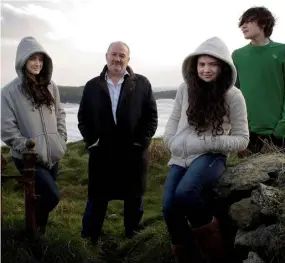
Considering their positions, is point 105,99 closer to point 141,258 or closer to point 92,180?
point 92,180

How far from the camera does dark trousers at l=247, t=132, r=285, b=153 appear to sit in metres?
4.63

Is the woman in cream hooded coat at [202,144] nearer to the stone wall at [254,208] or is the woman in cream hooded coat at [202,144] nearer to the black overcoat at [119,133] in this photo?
the stone wall at [254,208]

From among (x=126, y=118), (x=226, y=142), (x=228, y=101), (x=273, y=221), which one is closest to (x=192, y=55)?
(x=228, y=101)

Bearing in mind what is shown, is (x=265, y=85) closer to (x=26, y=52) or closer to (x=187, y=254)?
(x=187, y=254)

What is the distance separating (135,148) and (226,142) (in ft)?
4.66

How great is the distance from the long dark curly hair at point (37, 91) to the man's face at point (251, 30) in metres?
1.98

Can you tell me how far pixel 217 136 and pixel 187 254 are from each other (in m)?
1.00

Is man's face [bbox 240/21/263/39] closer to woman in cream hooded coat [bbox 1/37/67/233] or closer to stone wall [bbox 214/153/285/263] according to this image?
stone wall [bbox 214/153/285/263]

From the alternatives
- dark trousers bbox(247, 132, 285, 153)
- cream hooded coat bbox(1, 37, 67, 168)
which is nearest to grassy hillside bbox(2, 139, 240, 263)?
dark trousers bbox(247, 132, 285, 153)

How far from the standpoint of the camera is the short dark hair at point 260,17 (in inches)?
179

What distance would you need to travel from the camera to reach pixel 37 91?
14.1 ft

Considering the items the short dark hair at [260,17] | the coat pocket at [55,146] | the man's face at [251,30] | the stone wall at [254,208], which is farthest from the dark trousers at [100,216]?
the short dark hair at [260,17]

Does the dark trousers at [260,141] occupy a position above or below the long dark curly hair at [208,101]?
below

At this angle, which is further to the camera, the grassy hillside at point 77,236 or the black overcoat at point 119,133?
the black overcoat at point 119,133
